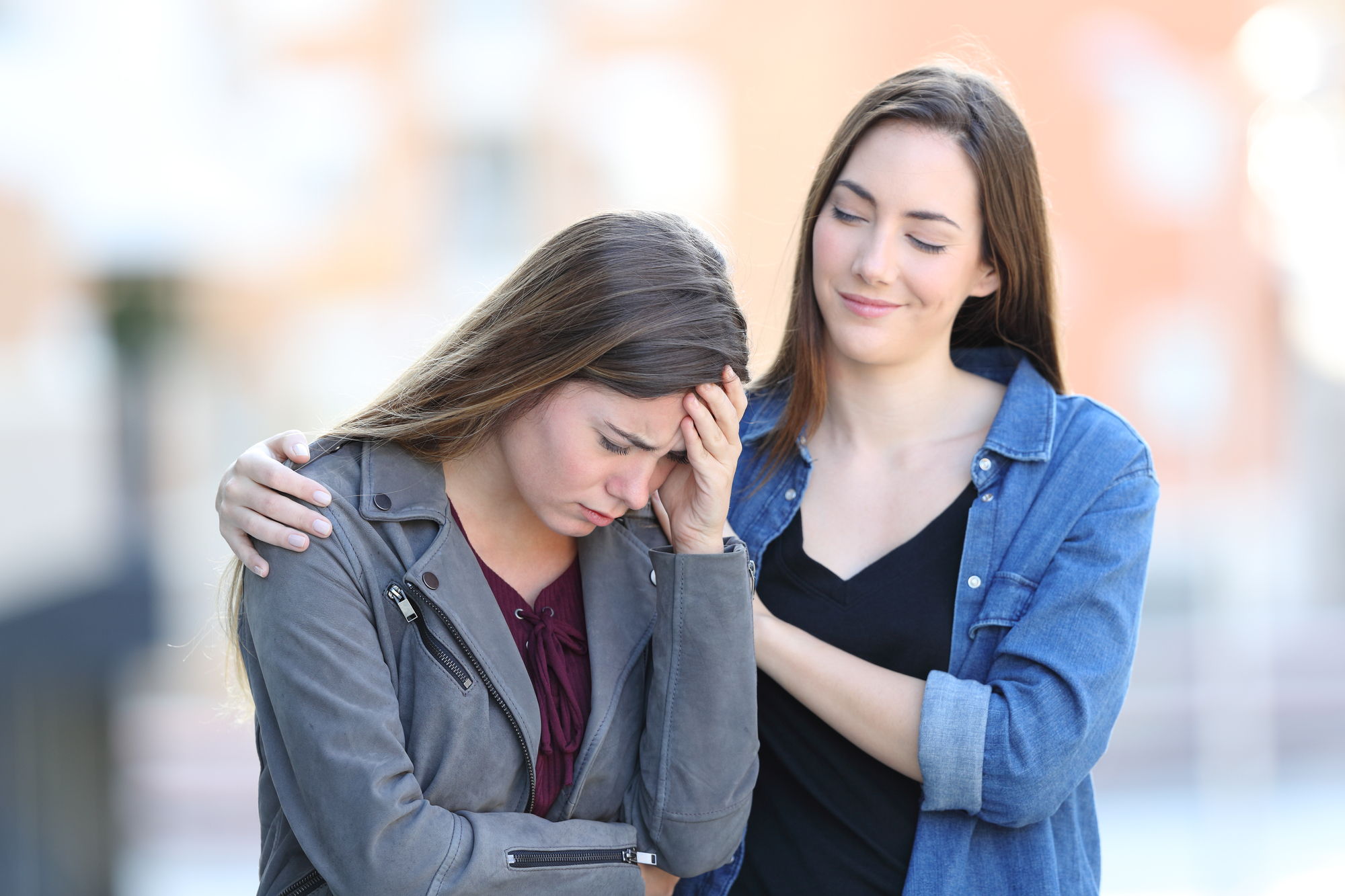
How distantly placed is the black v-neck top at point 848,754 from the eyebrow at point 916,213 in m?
0.46

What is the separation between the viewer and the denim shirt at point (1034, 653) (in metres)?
1.81

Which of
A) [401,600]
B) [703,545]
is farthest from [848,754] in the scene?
[401,600]

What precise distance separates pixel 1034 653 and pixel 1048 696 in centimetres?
7

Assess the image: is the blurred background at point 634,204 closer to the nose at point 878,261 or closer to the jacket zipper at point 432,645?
the jacket zipper at point 432,645

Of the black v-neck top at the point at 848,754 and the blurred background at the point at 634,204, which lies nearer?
the black v-neck top at the point at 848,754

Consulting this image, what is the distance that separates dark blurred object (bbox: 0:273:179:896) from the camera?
169 inches

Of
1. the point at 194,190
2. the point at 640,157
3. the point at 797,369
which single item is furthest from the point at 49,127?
the point at 797,369

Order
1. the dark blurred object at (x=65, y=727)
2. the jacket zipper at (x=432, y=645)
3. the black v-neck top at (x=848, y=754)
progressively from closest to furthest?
1. the jacket zipper at (x=432, y=645)
2. the black v-neck top at (x=848, y=754)
3. the dark blurred object at (x=65, y=727)

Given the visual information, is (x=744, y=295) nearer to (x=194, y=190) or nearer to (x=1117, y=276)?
(x=194, y=190)

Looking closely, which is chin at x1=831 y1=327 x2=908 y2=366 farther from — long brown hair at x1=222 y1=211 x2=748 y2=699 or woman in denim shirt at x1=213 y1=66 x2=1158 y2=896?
long brown hair at x1=222 y1=211 x2=748 y2=699

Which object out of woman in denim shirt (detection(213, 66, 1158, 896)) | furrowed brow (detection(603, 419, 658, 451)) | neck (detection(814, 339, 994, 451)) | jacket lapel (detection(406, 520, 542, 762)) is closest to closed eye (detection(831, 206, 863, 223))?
woman in denim shirt (detection(213, 66, 1158, 896))

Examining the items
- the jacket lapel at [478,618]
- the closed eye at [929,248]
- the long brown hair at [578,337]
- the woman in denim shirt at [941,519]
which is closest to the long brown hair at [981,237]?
the woman in denim shirt at [941,519]

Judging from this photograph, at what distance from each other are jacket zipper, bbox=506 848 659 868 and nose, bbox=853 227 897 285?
977 millimetres

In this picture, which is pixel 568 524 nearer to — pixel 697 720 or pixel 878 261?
pixel 697 720
